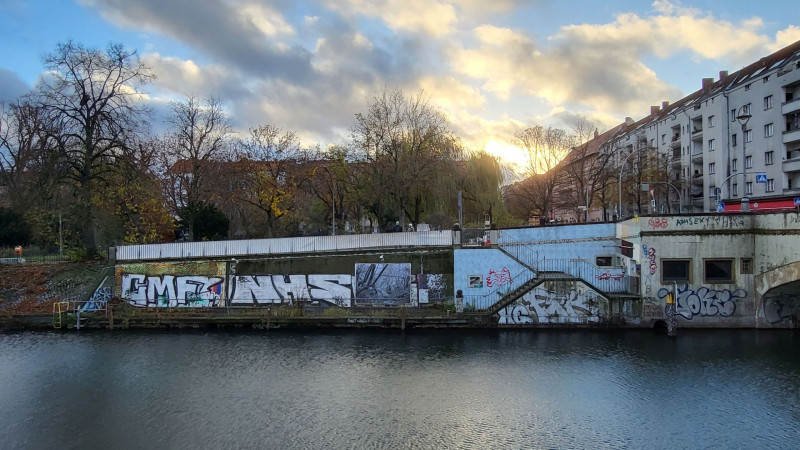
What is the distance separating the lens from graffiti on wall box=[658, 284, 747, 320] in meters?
29.1

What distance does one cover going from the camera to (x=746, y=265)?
2905 centimetres

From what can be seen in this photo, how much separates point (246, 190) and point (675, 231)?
33496mm

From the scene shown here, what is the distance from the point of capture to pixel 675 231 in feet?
96.4

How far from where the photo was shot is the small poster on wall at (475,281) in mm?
32344

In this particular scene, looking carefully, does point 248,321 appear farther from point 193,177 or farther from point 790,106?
point 790,106

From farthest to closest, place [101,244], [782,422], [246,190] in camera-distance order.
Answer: [246,190]
[101,244]
[782,422]

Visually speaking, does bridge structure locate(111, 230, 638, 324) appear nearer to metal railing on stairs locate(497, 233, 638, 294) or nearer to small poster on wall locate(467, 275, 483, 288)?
metal railing on stairs locate(497, 233, 638, 294)

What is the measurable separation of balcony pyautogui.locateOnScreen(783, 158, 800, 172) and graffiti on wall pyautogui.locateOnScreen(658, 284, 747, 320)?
877 inches

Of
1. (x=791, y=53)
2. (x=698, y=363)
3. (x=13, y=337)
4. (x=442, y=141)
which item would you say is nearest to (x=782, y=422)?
(x=698, y=363)

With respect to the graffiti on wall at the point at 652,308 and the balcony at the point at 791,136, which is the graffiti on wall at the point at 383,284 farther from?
the balcony at the point at 791,136

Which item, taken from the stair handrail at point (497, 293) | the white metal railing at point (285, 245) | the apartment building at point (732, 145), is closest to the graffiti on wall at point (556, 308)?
the stair handrail at point (497, 293)

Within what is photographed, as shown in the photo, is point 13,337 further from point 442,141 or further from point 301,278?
point 442,141

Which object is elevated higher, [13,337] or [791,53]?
[791,53]

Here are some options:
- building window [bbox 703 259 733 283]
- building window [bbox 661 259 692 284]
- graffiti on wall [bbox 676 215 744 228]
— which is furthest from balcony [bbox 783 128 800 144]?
building window [bbox 661 259 692 284]
